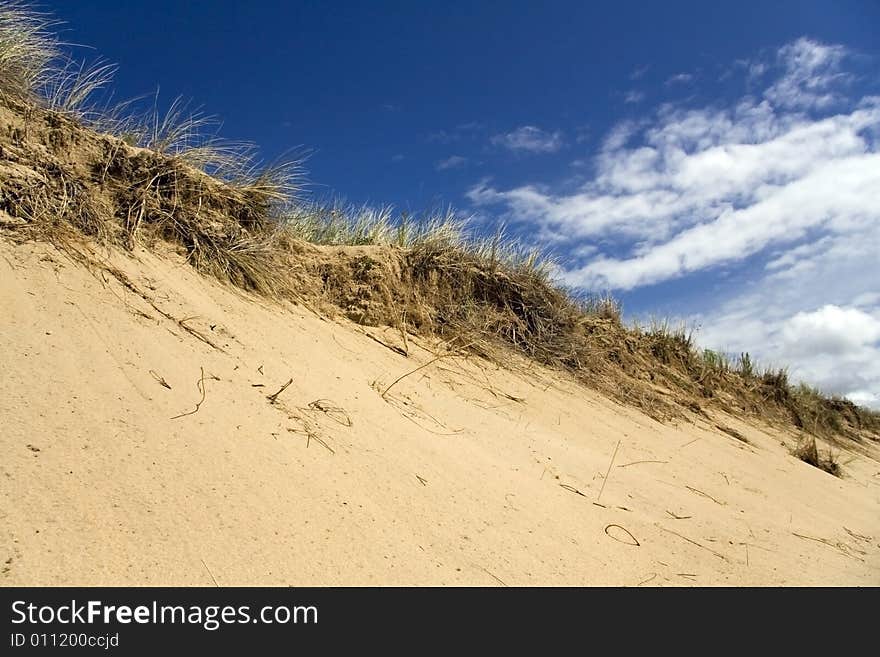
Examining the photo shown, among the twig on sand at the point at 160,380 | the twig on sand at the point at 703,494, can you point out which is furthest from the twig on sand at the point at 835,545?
the twig on sand at the point at 160,380

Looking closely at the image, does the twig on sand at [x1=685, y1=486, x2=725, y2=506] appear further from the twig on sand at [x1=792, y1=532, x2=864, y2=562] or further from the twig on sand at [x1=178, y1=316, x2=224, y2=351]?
the twig on sand at [x1=178, y1=316, x2=224, y2=351]

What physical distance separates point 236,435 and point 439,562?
1039 mm

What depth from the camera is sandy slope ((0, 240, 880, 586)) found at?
1845mm

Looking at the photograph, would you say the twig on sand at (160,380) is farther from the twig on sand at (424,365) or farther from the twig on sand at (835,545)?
the twig on sand at (835,545)

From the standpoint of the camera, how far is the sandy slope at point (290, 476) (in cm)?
184

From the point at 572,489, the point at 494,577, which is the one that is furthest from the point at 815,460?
the point at 494,577

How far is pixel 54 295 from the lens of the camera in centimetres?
282

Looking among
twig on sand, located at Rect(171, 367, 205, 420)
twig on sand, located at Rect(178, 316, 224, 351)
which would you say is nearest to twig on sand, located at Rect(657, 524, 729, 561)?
twig on sand, located at Rect(171, 367, 205, 420)

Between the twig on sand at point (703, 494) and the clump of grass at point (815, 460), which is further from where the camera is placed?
the clump of grass at point (815, 460)

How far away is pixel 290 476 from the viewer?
7.95 ft

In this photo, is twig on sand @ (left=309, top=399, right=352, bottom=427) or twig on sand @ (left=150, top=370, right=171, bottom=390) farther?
twig on sand @ (left=309, top=399, right=352, bottom=427)

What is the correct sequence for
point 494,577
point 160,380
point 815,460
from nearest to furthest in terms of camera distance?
point 494,577, point 160,380, point 815,460

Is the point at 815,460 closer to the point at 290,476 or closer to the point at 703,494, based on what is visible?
the point at 703,494
